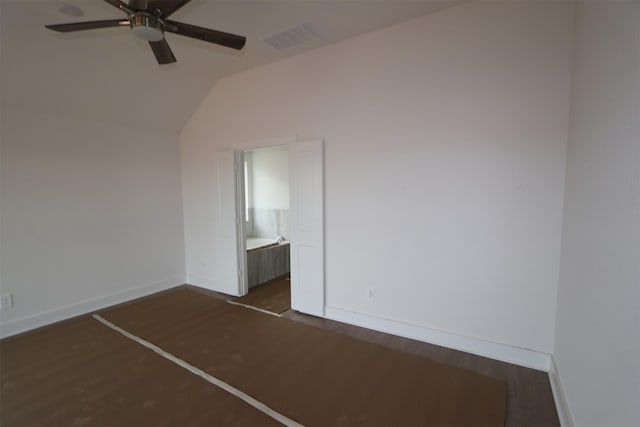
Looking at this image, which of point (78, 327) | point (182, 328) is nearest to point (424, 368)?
point (182, 328)

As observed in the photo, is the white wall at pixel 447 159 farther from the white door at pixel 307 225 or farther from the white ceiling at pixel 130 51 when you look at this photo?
the white ceiling at pixel 130 51

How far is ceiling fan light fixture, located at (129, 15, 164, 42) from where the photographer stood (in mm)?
1710

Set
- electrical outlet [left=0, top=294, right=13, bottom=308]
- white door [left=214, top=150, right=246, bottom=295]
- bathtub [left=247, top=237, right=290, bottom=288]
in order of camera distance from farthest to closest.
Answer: bathtub [left=247, top=237, right=290, bottom=288]
white door [left=214, top=150, right=246, bottom=295]
electrical outlet [left=0, top=294, right=13, bottom=308]

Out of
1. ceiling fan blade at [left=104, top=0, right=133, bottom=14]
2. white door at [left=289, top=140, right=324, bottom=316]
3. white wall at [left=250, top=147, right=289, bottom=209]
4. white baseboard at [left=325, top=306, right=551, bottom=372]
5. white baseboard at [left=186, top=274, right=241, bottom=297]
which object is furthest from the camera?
white wall at [left=250, top=147, right=289, bottom=209]

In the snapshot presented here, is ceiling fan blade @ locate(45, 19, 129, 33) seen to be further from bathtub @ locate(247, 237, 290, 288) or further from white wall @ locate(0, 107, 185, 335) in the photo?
bathtub @ locate(247, 237, 290, 288)

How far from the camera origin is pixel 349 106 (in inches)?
121

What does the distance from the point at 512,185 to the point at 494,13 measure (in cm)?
148

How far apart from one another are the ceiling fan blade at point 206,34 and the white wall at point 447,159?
138 cm

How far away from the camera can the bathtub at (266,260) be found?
4.52m

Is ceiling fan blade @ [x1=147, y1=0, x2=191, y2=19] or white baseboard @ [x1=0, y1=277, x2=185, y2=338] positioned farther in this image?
white baseboard @ [x1=0, y1=277, x2=185, y2=338]

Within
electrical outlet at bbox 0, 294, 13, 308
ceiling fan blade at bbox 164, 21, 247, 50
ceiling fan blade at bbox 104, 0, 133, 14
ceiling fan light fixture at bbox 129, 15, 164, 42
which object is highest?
ceiling fan blade at bbox 164, 21, 247, 50

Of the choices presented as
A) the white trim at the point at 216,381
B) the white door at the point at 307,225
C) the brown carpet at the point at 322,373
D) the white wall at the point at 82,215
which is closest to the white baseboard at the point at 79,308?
the white wall at the point at 82,215

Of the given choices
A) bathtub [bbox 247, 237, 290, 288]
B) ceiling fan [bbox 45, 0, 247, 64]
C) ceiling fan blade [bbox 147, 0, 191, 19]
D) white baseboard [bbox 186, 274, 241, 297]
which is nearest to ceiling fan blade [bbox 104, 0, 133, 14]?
ceiling fan [bbox 45, 0, 247, 64]

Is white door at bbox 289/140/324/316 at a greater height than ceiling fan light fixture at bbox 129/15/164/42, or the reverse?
ceiling fan light fixture at bbox 129/15/164/42
